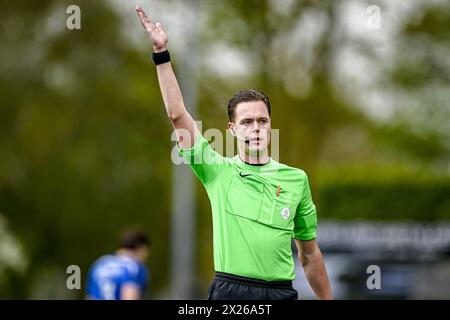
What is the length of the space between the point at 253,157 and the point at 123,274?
19.3 feet

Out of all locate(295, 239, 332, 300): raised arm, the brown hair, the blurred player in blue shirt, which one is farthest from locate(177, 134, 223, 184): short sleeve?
the blurred player in blue shirt

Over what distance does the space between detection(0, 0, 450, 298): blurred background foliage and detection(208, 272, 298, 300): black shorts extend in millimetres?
17113

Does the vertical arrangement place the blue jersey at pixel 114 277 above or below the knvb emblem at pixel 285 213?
above

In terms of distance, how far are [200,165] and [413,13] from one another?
62.0 feet

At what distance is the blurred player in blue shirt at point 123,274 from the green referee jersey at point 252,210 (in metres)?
5.48

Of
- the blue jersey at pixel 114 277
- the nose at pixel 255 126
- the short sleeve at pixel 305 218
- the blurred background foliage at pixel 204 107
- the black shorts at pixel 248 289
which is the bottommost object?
the black shorts at pixel 248 289

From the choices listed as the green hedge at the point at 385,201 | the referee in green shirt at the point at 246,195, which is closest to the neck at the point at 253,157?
the referee in green shirt at the point at 246,195

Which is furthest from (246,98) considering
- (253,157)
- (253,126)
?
(253,157)

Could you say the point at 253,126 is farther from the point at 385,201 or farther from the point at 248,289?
the point at 385,201

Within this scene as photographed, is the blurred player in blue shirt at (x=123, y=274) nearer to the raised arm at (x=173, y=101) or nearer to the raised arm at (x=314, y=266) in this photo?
the raised arm at (x=314, y=266)

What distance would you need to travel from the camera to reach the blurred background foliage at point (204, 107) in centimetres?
2377

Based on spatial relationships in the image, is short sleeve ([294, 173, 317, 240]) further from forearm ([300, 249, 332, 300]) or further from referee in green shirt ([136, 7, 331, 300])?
forearm ([300, 249, 332, 300])

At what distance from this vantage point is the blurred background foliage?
23.8 m
